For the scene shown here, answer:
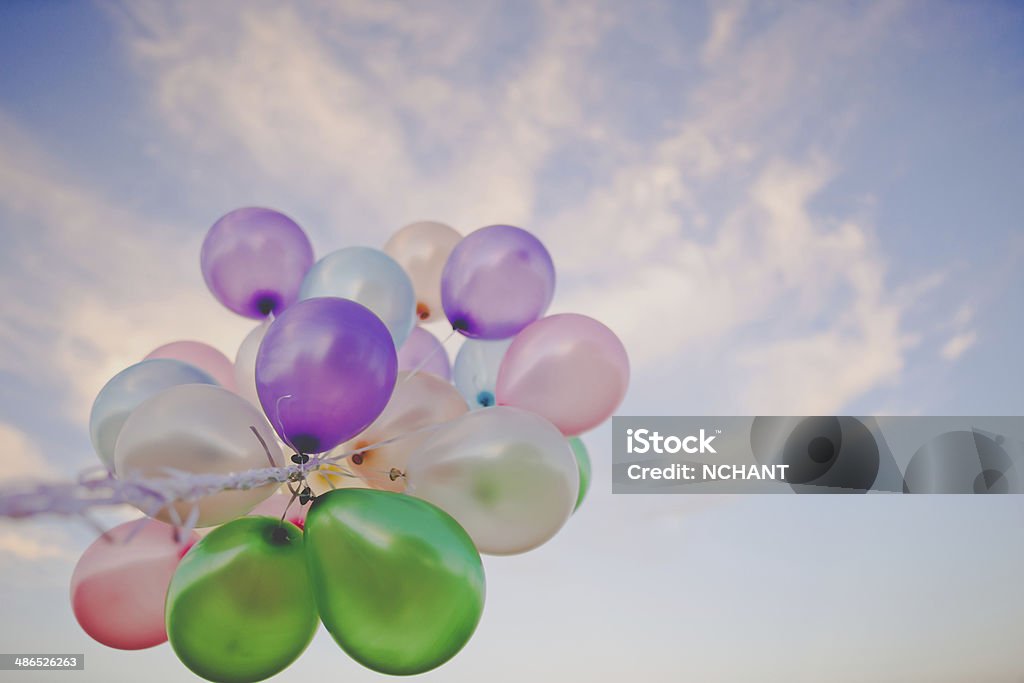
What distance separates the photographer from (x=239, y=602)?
1.61 metres

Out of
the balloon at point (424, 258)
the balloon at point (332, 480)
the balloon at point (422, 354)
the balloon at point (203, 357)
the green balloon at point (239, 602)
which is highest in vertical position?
the balloon at point (424, 258)

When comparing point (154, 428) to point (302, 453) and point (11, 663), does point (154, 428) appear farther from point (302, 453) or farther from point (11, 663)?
point (11, 663)

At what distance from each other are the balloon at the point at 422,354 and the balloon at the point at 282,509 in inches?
25.2

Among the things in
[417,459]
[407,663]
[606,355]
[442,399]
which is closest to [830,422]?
[606,355]

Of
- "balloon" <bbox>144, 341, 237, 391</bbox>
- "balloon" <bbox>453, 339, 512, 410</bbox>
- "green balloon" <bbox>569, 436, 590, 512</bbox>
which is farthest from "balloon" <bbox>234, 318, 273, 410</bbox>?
"green balloon" <bbox>569, 436, 590, 512</bbox>

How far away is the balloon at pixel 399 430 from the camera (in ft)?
6.77

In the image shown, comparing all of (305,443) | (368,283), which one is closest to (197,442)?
(305,443)

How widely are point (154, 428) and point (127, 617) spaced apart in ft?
2.47

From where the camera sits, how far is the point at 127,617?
1975 millimetres

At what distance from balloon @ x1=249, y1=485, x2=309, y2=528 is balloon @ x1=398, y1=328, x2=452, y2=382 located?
640mm

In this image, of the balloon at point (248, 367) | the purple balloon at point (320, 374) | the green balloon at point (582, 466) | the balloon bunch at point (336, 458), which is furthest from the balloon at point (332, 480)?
the green balloon at point (582, 466)

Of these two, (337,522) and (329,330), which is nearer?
(337,522)

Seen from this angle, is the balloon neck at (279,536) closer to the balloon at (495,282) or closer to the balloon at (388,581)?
the balloon at (388,581)

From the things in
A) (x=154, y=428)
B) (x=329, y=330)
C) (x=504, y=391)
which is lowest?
(x=154, y=428)
